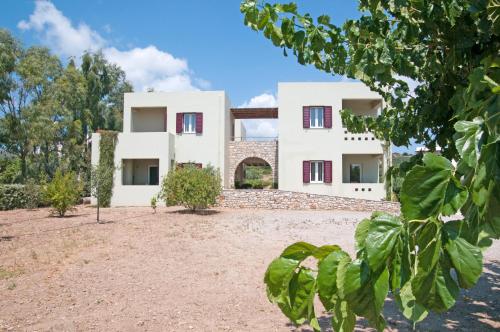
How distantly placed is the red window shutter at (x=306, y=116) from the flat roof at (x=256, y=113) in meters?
2.26

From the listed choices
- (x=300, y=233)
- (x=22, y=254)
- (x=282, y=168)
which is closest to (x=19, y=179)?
(x=282, y=168)

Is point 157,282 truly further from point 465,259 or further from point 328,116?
point 328,116

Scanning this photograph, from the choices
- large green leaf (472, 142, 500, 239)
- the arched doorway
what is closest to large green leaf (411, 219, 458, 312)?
large green leaf (472, 142, 500, 239)

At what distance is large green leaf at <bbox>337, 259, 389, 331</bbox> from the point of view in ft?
2.76

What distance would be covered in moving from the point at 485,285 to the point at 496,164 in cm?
709

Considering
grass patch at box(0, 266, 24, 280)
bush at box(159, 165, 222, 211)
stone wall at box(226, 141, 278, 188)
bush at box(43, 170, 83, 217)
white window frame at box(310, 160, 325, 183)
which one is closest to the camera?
grass patch at box(0, 266, 24, 280)

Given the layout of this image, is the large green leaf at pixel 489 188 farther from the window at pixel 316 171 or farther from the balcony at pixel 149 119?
the balcony at pixel 149 119

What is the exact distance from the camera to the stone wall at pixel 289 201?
2083cm

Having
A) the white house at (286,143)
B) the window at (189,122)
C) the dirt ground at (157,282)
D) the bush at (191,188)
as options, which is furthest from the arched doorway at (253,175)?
the dirt ground at (157,282)

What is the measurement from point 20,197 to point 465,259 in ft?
82.1

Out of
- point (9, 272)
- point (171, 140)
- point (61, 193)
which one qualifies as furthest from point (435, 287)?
point (171, 140)

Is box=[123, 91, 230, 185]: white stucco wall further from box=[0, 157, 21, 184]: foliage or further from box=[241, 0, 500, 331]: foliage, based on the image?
box=[241, 0, 500, 331]: foliage

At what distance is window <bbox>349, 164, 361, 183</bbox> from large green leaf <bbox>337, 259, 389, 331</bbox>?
79.2 feet

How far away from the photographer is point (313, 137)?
22.9m
